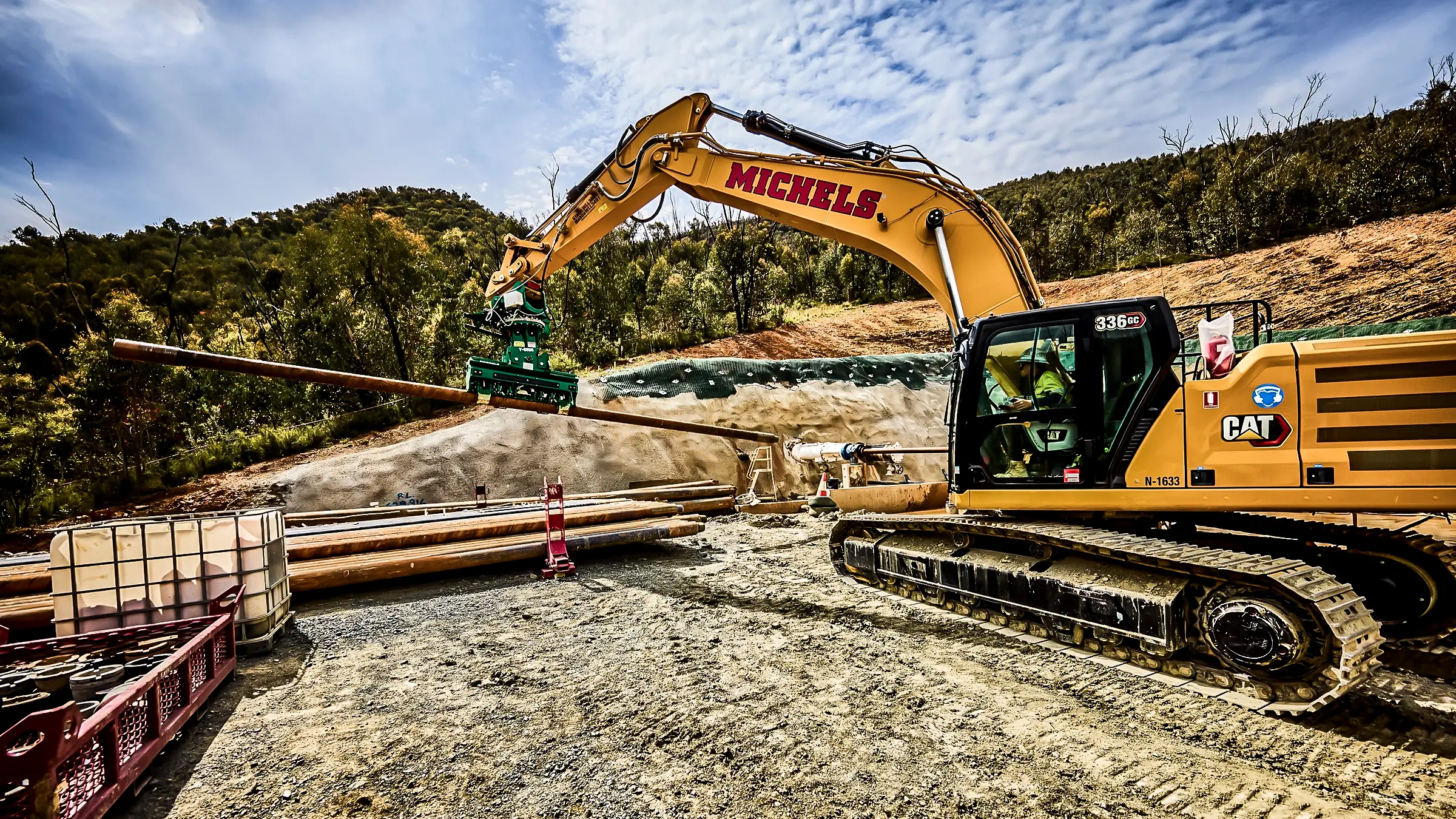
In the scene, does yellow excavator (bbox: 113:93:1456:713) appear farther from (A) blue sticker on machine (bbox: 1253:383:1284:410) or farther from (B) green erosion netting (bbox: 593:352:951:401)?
(B) green erosion netting (bbox: 593:352:951:401)

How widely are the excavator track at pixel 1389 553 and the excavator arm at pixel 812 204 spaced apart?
2743 millimetres

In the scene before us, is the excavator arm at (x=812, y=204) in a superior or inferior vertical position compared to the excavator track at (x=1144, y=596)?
superior

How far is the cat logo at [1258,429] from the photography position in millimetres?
4047

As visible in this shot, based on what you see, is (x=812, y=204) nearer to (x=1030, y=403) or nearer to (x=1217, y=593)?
(x=1030, y=403)

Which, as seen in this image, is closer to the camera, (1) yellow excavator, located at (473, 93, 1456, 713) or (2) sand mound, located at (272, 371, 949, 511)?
(1) yellow excavator, located at (473, 93, 1456, 713)

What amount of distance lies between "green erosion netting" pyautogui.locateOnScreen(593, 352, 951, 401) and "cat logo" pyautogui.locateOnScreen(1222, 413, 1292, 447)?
1359cm

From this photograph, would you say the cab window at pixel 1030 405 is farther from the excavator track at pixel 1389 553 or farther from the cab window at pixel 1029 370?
the excavator track at pixel 1389 553

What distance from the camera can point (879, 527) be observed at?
6.30 metres

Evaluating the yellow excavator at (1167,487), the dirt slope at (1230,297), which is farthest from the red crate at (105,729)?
the dirt slope at (1230,297)

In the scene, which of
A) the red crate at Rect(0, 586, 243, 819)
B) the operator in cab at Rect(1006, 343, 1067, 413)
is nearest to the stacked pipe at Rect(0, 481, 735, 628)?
the red crate at Rect(0, 586, 243, 819)

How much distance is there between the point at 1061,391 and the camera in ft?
15.9

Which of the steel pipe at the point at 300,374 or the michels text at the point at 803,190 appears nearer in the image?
the steel pipe at the point at 300,374

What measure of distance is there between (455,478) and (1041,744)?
1348cm

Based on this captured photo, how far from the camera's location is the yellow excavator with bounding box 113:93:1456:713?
3730 mm
